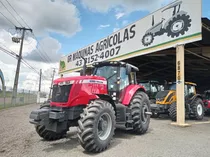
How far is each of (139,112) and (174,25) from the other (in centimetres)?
491

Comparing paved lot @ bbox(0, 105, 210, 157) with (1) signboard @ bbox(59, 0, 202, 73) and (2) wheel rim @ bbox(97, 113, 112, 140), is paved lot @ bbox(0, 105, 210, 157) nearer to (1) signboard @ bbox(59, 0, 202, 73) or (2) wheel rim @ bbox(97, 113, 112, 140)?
(2) wheel rim @ bbox(97, 113, 112, 140)

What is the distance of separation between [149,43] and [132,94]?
4.56m

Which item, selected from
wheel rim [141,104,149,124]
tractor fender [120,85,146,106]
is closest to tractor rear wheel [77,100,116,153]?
tractor fender [120,85,146,106]

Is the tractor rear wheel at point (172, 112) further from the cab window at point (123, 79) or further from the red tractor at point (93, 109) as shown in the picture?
the cab window at point (123, 79)

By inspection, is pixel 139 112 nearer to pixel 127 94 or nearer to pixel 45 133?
pixel 127 94

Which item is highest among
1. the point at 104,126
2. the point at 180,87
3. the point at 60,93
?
the point at 180,87

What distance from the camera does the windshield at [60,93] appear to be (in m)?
4.89

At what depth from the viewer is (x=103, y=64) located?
21.8ft

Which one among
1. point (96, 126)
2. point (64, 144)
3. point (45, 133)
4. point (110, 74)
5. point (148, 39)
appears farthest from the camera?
point (148, 39)

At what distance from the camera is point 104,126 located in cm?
484

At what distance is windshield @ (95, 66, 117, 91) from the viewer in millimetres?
6328

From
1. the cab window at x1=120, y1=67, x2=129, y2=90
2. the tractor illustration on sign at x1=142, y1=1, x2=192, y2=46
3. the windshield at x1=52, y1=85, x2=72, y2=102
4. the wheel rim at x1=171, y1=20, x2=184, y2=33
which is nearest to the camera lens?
the windshield at x1=52, y1=85, x2=72, y2=102

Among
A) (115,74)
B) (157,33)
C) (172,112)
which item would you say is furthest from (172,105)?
(115,74)

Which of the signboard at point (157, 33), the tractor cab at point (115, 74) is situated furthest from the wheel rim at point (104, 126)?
the signboard at point (157, 33)
